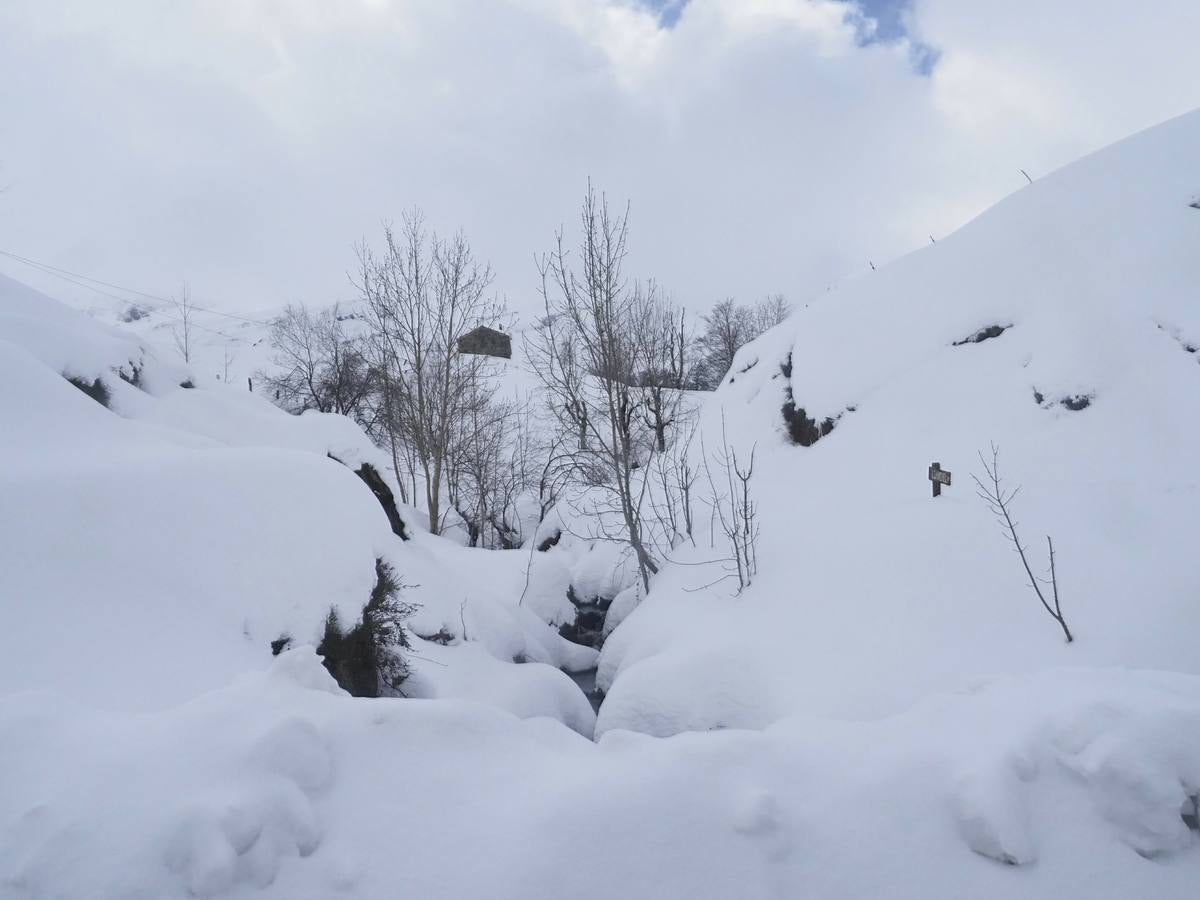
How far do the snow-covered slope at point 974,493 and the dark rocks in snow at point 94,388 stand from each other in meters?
8.90

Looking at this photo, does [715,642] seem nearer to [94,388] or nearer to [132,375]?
[94,388]

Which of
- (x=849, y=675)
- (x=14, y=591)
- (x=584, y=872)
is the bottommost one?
(x=849, y=675)

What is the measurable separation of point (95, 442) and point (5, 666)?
3.51m

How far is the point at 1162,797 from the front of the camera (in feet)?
7.02

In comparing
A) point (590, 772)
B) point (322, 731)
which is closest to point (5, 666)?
point (322, 731)

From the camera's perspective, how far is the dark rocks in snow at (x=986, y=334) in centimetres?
1004

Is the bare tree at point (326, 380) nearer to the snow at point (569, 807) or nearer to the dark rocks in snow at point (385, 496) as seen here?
the dark rocks in snow at point (385, 496)

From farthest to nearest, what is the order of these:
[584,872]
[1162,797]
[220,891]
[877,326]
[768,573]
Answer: [877,326]
[768,573]
[1162,797]
[584,872]
[220,891]

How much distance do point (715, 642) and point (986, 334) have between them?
24.8 feet

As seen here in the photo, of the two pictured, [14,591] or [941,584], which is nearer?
[14,591]

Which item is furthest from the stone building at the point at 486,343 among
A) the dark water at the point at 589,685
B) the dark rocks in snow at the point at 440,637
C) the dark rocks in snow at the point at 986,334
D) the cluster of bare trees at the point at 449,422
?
the dark rocks in snow at the point at 986,334

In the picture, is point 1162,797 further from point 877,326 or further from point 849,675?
point 877,326

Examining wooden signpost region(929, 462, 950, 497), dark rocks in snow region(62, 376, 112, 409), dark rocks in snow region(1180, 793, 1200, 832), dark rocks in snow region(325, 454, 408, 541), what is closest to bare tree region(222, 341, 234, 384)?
dark rocks in snow region(325, 454, 408, 541)

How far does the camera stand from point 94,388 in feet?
30.5
